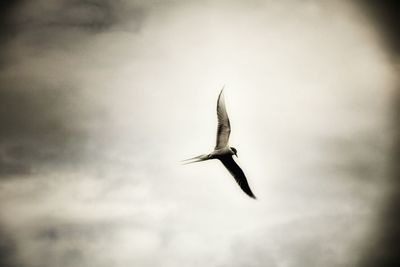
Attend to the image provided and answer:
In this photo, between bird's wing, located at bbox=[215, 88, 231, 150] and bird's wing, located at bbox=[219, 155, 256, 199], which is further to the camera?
bird's wing, located at bbox=[219, 155, 256, 199]

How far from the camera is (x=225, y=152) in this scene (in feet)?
61.6

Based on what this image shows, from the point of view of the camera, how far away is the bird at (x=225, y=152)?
18.3m

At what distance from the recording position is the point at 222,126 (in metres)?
18.5

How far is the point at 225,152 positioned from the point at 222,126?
1.26m

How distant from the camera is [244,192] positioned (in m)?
19.6

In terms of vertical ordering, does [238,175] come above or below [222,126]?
below

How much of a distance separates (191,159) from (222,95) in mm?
3348

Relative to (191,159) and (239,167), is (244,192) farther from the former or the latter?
(191,159)

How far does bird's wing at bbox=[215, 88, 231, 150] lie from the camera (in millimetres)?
18281

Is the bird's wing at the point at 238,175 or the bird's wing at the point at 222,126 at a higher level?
the bird's wing at the point at 222,126

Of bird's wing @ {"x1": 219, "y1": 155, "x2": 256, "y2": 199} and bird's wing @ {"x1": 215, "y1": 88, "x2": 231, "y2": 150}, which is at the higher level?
bird's wing @ {"x1": 215, "y1": 88, "x2": 231, "y2": 150}

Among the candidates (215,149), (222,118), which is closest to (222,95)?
(222,118)

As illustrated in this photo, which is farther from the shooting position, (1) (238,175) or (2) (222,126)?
(1) (238,175)

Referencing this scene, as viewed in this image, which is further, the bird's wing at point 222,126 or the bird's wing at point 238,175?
the bird's wing at point 238,175
